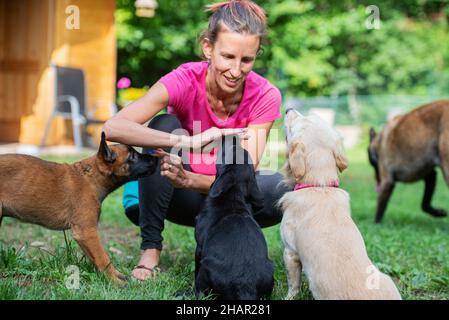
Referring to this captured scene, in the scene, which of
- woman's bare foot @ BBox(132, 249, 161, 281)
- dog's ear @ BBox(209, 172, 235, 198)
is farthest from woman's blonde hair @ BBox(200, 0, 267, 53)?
woman's bare foot @ BBox(132, 249, 161, 281)

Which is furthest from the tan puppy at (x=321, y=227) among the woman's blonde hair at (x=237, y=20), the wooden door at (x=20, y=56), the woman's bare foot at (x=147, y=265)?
the wooden door at (x=20, y=56)

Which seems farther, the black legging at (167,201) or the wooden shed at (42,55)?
the wooden shed at (42,55)

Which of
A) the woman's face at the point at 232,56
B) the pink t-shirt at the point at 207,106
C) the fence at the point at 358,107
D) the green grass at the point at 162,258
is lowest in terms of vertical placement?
the fence at the point at 358,107

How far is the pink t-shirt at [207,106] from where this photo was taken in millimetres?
4070

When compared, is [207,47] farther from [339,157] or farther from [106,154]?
[339,157]

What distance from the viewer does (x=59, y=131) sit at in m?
12.2

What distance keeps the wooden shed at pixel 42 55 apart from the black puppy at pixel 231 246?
8.86 metres

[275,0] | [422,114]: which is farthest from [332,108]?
[422,114]

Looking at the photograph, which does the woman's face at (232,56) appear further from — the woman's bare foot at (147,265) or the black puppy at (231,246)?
the woman's bare foot at (147,265)

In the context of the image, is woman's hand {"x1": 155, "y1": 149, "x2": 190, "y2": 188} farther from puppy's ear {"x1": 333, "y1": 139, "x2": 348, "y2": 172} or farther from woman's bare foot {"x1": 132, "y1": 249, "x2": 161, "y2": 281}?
puppy's ear {"x1": 333, "y1": 139, "x2": 348, "y2": 172}

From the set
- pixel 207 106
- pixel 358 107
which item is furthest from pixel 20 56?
pixel 358 107

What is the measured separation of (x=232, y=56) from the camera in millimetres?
3756

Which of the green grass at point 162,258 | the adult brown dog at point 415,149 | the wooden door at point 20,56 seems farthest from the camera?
the wooden door at point 20,56

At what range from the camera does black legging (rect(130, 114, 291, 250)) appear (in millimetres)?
4098
